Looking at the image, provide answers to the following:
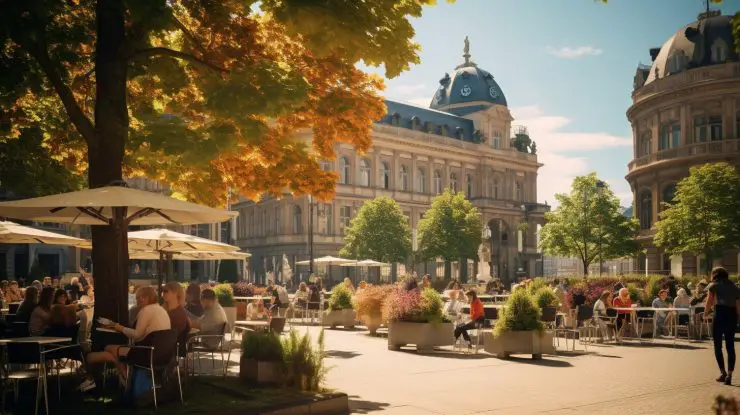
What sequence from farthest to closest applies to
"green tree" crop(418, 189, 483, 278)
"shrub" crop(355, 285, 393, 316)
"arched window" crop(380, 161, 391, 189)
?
→ "arched window" crop(380, 161, 391, 189), "green tree" crop(418, 189, 483, 278), "shrub" crop(355, 285, 393, 316)

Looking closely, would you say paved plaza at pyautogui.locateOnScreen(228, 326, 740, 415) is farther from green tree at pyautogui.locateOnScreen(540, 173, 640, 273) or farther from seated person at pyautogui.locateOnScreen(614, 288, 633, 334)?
green tree at pyautogui.locateOnScreen(540, 173, 640, 273)

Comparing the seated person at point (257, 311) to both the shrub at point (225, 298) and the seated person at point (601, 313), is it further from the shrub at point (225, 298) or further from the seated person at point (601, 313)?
the seated person at point (601, 313)

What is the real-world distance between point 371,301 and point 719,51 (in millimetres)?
41648

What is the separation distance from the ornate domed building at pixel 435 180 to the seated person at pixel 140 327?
193 ft

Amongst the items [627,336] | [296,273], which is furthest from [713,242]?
[296,273]

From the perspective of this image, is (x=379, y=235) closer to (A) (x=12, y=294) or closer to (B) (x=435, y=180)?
(B) (x=435, y=180)

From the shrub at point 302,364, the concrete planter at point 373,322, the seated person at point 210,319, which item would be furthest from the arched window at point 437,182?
the shrub at point 302,364

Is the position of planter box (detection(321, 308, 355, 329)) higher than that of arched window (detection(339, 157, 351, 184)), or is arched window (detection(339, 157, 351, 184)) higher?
arched window (detection(339, 157, 351, 184))

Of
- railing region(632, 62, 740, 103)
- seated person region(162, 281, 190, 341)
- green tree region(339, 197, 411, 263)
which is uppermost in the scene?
railing region(632, 62, 740, 103)

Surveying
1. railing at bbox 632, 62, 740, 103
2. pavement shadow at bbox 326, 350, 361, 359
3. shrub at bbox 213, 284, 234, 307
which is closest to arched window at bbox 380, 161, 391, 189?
railing at bbox 632, 62, 740, 103

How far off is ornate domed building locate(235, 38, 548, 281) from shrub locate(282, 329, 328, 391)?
190ft

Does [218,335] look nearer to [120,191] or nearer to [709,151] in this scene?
[120,191]

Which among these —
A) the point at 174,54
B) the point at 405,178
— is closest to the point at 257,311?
the point at 174,54

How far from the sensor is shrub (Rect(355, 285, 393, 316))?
2169 cm
